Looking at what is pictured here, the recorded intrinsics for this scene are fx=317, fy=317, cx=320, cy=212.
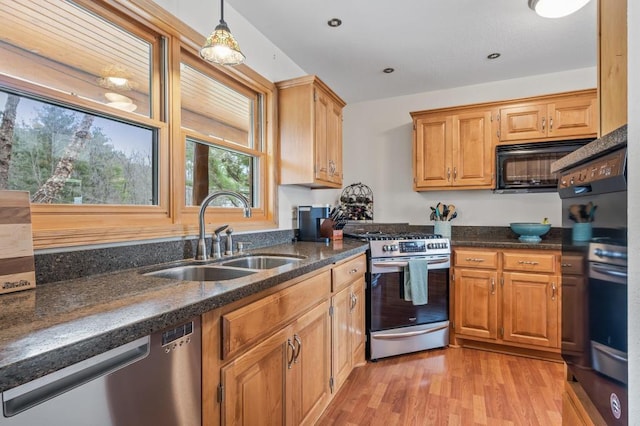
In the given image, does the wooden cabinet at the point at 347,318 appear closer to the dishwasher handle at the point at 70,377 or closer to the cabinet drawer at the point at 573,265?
the cabinet drawer at the point at 573,265

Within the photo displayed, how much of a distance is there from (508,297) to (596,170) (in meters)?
2.14

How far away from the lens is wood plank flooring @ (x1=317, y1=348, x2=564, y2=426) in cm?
180

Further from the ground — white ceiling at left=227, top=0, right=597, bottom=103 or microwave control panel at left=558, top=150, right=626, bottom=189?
white ceiling at left=227, top=0, right=597, bottom=103

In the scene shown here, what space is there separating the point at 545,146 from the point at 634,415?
2.67 m

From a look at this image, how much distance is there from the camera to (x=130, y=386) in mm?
749

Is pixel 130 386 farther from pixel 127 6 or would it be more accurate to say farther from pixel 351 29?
pixel 351 29

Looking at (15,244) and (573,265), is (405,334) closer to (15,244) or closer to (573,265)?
(573,265)

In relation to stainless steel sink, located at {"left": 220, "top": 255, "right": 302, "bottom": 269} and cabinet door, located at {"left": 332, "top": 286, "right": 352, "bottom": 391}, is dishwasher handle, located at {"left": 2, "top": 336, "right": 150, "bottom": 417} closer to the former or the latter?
stainless steel sink, located at {"left": 220, "top": 255, "right": 302, "bottom": 269}

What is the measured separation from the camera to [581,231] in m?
0.91

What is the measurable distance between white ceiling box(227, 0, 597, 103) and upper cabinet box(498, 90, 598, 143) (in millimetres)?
369

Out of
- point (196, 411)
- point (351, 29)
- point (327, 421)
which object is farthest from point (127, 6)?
point (327, 421)

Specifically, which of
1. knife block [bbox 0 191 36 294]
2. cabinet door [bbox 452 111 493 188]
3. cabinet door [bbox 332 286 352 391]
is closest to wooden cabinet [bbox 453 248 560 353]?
cabinet door [bbox 452 111 493 188]

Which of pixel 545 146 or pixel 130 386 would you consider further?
pixel 545 146

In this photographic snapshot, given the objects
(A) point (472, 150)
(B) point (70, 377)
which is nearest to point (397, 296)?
(A) point (472, 150)
